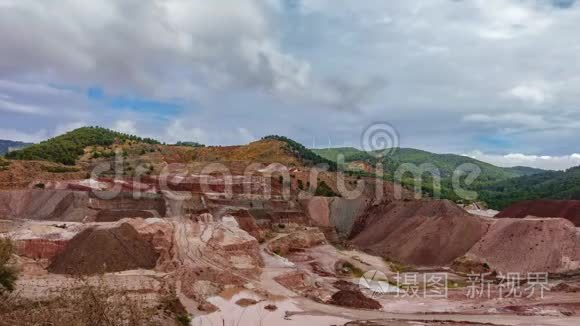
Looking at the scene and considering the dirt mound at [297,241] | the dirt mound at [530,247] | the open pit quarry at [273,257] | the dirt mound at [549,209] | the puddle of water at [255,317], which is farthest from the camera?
the dirt mound at [549,209]

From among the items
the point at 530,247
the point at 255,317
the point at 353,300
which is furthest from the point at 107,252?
the point at 530,247

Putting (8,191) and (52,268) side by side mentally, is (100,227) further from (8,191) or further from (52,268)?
(8,191)

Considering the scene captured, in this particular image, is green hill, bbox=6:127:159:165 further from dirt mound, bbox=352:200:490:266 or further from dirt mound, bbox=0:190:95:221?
dirt mound, bbox=352:200:490:266

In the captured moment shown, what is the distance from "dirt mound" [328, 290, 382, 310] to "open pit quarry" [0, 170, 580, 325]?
100 mm

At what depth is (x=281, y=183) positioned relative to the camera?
81.1 metres

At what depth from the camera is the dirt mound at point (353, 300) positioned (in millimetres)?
33312

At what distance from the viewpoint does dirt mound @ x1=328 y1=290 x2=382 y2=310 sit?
3331 centimetres

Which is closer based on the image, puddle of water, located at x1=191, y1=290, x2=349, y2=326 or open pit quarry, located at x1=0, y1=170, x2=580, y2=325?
puddle of water, located at x1=191, y1=290, x2=349, y2=326

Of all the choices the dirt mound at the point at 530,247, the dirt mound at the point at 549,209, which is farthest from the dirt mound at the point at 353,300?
the dirt mound at the point at 549,209

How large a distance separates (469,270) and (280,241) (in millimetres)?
19090

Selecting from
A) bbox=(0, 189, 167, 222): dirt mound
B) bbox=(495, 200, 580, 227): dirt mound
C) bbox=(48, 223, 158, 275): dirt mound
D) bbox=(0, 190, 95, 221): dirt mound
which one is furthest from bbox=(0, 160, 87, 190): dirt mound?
bbox=(495, 200, 580, 227): dirt mound

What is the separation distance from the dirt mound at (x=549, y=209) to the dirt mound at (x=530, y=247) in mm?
17811

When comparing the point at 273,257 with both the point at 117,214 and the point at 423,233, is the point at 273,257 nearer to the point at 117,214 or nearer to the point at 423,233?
the point at 117,214

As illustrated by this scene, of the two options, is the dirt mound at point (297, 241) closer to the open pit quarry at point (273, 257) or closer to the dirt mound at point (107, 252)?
the open pit quarry at point (273, 257)
